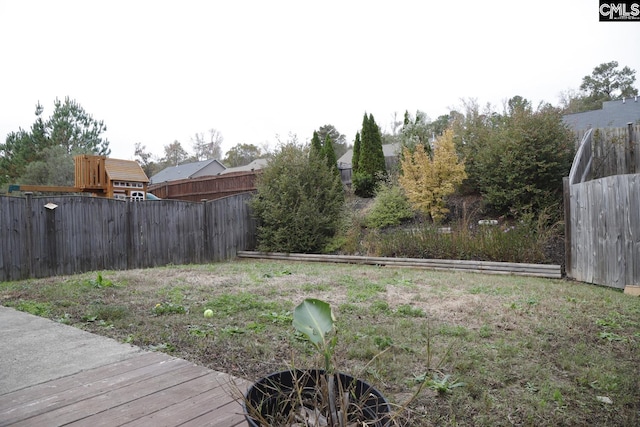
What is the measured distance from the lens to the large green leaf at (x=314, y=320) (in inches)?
40.7

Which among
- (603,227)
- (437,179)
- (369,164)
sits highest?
(369,164)

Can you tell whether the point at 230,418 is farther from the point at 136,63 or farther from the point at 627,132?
the point at 136,63

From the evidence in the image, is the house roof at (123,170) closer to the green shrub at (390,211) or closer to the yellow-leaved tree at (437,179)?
the green shrub at (390,211)

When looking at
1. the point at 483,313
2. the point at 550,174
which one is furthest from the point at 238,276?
the point at 550,174

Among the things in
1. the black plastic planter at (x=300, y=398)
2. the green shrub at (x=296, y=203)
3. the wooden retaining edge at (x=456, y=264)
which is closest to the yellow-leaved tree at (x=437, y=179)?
the green shrub at (x=296, y=203)

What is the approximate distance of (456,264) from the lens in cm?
681

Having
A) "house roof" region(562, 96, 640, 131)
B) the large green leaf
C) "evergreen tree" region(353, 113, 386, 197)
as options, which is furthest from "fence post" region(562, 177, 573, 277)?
"house roof" region(562, 96, 640, 131)

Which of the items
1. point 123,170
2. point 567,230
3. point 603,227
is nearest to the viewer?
point 603,227

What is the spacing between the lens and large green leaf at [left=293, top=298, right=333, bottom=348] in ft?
3.39

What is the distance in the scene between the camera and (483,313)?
3.46 m

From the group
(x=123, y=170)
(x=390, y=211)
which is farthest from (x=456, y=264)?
(x=123, y=170)

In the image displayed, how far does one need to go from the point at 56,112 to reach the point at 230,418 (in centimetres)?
2656

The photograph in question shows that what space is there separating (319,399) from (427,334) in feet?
5.15

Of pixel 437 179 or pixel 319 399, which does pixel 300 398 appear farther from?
pixel 437 179
